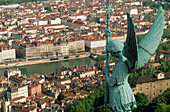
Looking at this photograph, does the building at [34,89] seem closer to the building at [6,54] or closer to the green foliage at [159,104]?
the green foliage at [159,104]

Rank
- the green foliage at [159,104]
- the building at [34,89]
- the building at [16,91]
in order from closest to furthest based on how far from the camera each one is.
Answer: the green foliage at [159,104]
the building at [16,91]
the building at [34,89]

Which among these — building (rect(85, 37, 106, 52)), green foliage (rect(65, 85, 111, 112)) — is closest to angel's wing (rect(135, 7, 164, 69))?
green foliage (rect(65, 85, 111, 112))

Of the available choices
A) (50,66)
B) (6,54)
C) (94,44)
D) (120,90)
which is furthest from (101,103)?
(94,44)

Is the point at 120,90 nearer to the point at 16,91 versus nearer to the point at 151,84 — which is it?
the point at 151,84

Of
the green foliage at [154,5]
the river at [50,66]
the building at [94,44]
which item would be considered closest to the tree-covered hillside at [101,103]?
the river at [50,66]

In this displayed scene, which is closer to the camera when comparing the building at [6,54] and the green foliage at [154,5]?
the building at [6,54]

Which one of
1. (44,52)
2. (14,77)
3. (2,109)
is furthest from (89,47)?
(2,109)
